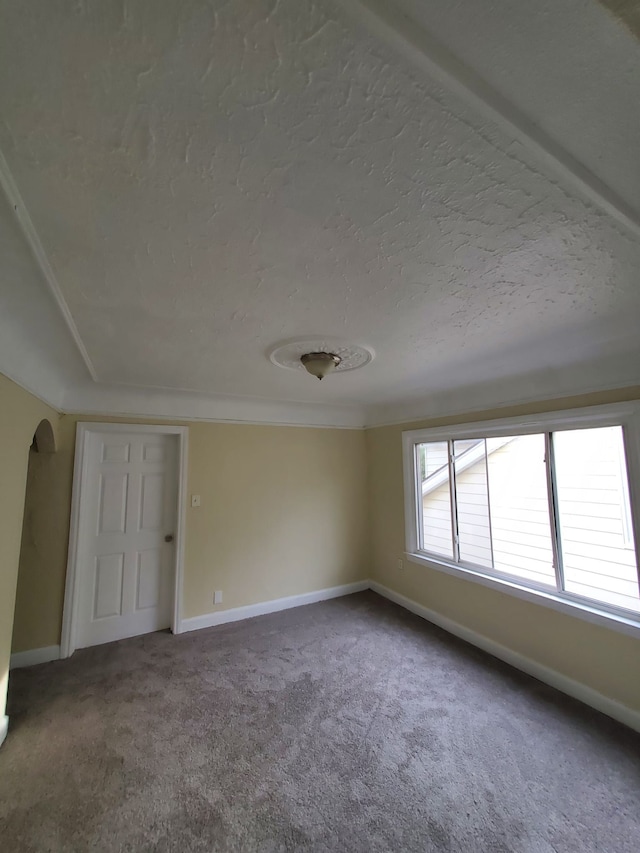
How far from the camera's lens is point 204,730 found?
205 cm

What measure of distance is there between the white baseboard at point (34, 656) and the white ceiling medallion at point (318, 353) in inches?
118

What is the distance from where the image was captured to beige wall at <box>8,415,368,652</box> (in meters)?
2.86

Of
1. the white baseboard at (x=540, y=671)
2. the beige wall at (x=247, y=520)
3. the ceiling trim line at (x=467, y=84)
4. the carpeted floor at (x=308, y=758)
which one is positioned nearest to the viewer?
the ceiling trim line at (x=467, y=84)

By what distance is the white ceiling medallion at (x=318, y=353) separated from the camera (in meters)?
2.04

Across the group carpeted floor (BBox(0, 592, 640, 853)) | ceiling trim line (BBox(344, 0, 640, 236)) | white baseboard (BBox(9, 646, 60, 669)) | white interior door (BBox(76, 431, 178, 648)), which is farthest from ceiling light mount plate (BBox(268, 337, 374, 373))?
white baseboard (BBox(9, 646, 60, 669))

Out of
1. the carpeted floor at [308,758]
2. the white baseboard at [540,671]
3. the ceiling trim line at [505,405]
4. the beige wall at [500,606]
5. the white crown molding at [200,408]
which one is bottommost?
the carpeted floor at [308,758]

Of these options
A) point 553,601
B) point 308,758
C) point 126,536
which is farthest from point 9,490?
point 553,601

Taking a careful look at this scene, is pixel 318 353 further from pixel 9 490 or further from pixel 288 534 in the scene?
pixel 288 534

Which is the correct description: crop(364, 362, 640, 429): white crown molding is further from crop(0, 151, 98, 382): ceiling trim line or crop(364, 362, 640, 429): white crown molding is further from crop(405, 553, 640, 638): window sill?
crop(0, 151, 98, 382): ceiling trim line

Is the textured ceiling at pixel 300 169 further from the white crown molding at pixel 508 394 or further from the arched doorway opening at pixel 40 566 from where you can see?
the arched doorway opening at pixel 40 566

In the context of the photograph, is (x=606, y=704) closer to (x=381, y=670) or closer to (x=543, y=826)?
(x=543, y=826)

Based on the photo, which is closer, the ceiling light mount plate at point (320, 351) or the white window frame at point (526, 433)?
the ceiling light mount plate at point (320, 351)

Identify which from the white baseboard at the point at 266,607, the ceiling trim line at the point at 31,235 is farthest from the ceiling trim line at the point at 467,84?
the white baseboard at the point at 266,607

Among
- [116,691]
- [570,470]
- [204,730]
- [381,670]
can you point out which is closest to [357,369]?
[570,470]
